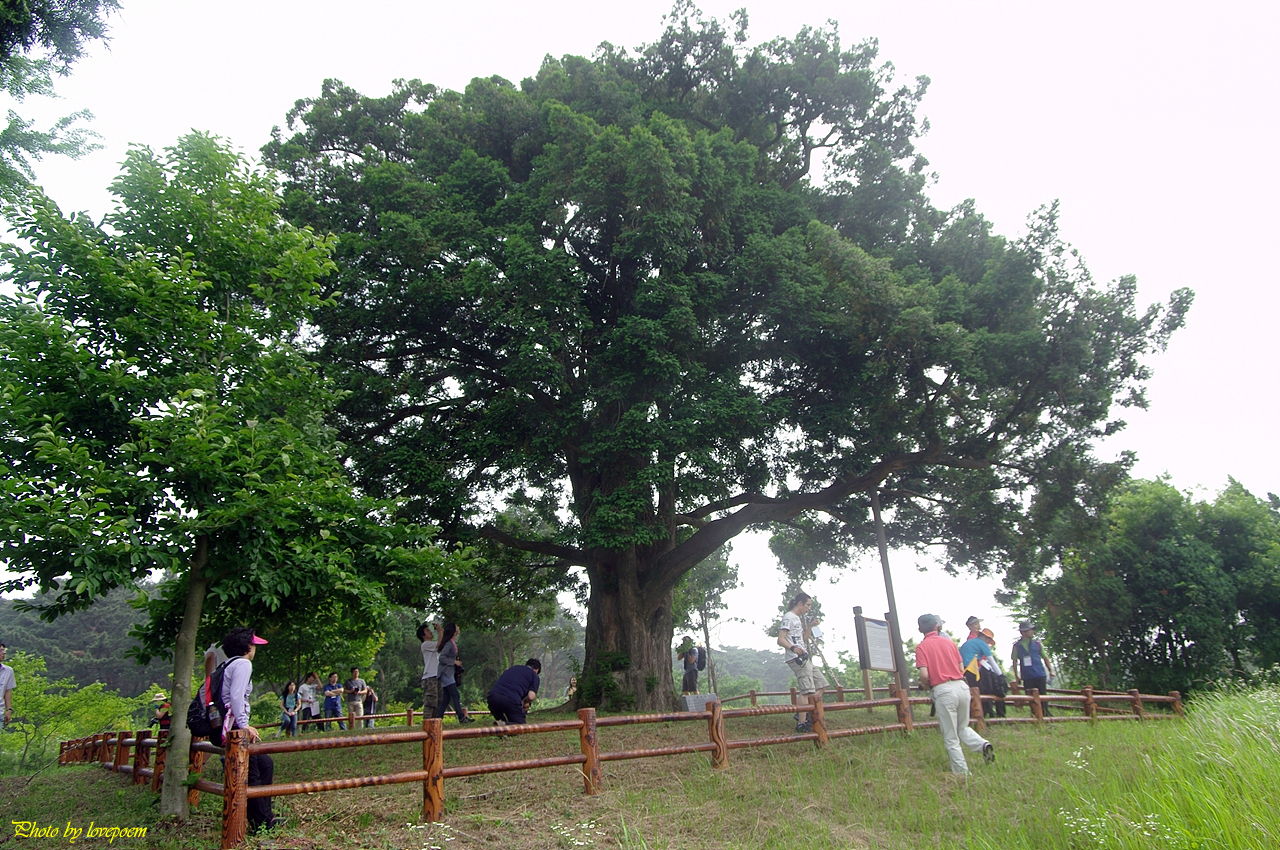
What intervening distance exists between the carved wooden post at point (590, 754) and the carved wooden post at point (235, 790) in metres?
2.90

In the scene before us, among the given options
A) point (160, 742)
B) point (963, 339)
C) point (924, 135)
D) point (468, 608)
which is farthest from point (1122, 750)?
point (924, 135)

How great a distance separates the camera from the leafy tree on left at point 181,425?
5.98 metres

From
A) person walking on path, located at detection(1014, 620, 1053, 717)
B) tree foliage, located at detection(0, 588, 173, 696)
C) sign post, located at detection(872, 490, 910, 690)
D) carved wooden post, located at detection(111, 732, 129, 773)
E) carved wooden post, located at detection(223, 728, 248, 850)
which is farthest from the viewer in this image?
tree foliage, located at detection(0, 588, 173, 696)

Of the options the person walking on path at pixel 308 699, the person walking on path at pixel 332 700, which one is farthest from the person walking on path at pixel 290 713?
the person walking on path at pixel 332 700

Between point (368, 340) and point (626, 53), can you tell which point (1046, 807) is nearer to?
point (368, 340)

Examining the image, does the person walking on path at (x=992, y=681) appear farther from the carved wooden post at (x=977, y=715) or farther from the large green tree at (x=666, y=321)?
the large green tree at (x=666, y=321)

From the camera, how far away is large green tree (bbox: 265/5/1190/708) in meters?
13.2

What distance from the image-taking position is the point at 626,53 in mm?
18156

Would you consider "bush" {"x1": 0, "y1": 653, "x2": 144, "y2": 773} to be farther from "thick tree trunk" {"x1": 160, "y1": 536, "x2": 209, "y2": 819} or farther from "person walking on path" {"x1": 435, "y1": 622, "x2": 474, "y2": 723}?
"thick tree trunk" {"x1": 160, "y1": 536, "x2": 209, "y2": 819}

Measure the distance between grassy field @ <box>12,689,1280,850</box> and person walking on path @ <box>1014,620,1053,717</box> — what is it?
3.42m

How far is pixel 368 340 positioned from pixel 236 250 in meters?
7.02

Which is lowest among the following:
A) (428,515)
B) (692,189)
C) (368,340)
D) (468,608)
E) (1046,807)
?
(1046,807)

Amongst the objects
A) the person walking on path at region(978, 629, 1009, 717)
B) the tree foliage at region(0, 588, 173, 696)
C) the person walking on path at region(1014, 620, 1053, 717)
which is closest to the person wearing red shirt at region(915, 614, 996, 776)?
the person walking on path at region(978, 629, 1009, 717)

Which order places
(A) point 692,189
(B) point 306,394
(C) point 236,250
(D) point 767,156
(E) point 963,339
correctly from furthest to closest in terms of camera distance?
(D) point 767,156, (A) point 692,189, (E) point 963,339, (B) point 306,394, (C) point 236,250
